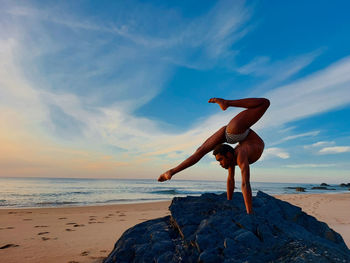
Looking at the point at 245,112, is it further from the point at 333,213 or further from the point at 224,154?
the point at 333,213

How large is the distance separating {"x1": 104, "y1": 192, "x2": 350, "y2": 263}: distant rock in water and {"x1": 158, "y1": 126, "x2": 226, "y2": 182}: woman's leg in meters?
0.56

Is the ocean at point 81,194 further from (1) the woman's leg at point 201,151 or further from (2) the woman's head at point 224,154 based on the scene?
(2) the woman's head at point 224,154

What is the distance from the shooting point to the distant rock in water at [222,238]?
239 centimetres

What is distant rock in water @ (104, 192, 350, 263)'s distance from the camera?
239cm

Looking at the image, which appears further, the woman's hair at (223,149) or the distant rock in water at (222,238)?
the woman's hair at (223,149)

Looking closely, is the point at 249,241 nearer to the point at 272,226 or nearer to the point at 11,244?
the point at 272,226

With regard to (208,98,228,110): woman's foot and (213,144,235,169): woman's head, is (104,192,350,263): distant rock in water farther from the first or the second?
(208,98,228,110): woman's foot

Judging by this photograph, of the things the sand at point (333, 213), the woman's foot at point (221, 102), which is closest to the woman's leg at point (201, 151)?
the woman's foot at point (221, 102)

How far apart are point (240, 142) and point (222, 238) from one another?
1.56 meters

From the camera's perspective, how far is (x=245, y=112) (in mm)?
3529

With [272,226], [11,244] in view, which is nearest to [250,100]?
[272,226]

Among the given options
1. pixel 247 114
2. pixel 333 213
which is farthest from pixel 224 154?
pixel 333 213

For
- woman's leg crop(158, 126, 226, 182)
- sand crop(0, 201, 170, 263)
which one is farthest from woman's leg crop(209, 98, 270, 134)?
sand crop(0, 201, 170, 263)

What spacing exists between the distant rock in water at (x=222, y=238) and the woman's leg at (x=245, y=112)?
120 centimetres
